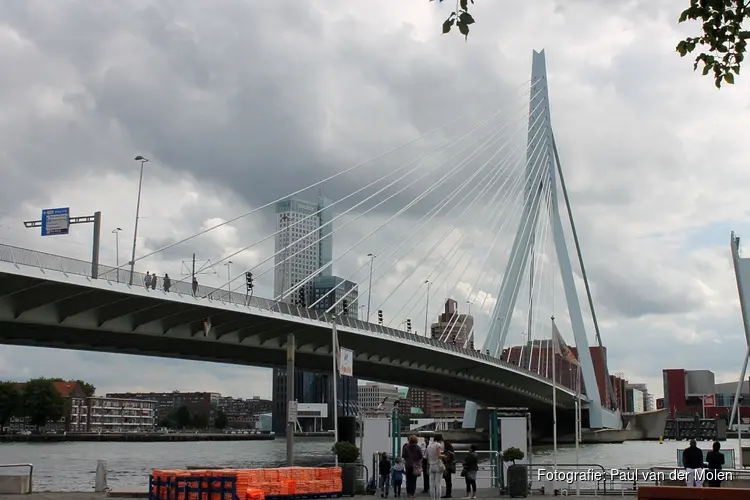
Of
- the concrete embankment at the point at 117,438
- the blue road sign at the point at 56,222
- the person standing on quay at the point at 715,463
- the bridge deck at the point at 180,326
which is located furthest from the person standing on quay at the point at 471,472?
the concrete embankment at the point at 117,438

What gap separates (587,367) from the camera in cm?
6938

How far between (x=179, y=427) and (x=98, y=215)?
163 m

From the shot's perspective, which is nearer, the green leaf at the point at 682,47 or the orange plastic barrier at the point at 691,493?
the green leaf at the point at 682,47

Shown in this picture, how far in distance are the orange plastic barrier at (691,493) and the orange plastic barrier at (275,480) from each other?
8.12 metres

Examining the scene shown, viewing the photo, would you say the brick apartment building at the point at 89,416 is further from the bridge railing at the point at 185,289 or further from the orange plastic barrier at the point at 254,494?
the orange plastic barrier at the point at 254,494

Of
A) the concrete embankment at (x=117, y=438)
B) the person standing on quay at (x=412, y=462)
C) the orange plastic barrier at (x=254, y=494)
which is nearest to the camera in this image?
the orange plastic barrier at (x=254, y=494)

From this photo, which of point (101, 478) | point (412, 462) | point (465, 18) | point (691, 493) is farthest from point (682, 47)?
point (101, 478)

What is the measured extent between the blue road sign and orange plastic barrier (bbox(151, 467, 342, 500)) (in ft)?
71.2

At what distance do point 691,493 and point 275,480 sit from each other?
9615 millimetres

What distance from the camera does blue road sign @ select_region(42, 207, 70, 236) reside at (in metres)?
39.3

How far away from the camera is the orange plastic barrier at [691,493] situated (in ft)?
43.5

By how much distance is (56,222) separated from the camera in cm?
3941

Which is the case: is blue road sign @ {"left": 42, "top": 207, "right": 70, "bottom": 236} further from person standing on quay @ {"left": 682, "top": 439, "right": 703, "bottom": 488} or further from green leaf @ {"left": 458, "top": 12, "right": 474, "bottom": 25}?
green leaf @ {"left": 458, "top": 12, "right": 474, "bottom": 25}

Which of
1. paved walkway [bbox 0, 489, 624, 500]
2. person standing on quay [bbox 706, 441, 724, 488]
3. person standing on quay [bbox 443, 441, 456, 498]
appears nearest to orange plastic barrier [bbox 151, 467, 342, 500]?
paved walkway [bbox 0, 489, 624, 500]
